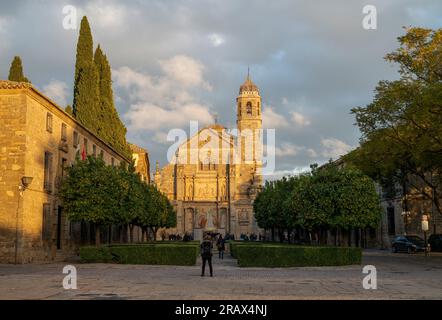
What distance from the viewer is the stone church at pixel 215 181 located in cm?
8938

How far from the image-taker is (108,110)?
49.2 metres

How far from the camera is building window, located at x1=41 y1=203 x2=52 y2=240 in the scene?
2948 centimetres

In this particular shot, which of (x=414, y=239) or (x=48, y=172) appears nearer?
(x=48, y=172)

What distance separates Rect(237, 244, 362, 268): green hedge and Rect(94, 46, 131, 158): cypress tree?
86.0ft

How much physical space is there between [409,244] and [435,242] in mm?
1868

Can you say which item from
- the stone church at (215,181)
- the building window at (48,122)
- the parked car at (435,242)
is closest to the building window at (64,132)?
the building window at (48,122)

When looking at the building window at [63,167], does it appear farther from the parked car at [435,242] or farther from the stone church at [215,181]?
the stone church at [215,181]

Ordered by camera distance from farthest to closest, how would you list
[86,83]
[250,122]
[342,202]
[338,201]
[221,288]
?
1. [250,122]
2. [86,83]
3. [338,201]
4. [342,202]
5. [221,288]

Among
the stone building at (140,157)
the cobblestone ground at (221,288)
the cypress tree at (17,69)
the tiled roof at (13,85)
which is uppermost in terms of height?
the cypress tree at (17,69)

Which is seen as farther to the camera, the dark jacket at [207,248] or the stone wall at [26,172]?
the stone wall at [26,172]

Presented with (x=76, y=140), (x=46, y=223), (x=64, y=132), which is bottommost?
(x=46, y=223)

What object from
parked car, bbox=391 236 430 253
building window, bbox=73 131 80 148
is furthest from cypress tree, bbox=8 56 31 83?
parked car, bbox=391 236 430 253

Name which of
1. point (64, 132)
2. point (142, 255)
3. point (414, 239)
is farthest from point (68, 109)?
point (414, 239)

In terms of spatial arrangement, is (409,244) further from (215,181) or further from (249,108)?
(249,108)
